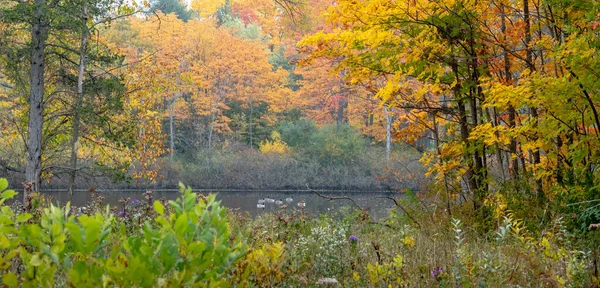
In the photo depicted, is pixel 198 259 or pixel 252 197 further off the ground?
pixel 198 259

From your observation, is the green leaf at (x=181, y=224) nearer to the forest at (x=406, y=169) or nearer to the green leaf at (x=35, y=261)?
the forest at (x=406, y=169)

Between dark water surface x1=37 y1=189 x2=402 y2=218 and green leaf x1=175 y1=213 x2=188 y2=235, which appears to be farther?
dark water surface x1=37 y1=189 x2=402 y2=218

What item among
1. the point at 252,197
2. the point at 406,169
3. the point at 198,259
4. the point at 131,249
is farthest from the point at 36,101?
the point at 252,197

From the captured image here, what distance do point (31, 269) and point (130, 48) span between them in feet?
96.4

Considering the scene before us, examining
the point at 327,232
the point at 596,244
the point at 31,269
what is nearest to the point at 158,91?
the point at 327,232

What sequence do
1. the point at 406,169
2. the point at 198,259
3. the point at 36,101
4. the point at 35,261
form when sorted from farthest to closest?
1. the point at 36,101
2. the point at 406,169
3. the point at 198,259
4. the point at 35,261

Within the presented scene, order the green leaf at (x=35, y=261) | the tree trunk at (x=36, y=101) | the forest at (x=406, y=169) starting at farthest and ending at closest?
the tree trunk at (x=36, y=101) → the forest at (x=406, y=169) → the green leaf at (x=35, y=261)

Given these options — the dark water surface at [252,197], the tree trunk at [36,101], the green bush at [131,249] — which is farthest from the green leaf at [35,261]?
the dark water surface at [252,197]

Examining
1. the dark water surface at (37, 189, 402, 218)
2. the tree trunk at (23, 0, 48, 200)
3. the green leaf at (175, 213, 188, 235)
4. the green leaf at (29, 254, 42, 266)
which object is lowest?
the dark water surface at (37, 189, 402, 218)

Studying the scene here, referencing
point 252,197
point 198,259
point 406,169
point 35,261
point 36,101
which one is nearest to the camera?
point 35,261

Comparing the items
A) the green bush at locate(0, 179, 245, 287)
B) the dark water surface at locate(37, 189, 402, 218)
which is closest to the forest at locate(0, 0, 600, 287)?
the green bush at locate(0, 179, 245, 287)

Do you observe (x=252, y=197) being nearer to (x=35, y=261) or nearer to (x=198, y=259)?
(x=198, y=259)

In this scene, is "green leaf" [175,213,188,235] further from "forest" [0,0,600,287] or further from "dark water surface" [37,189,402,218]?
"dark water surface" [37,189,402,218]

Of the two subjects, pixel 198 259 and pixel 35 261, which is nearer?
pixel 35 261
